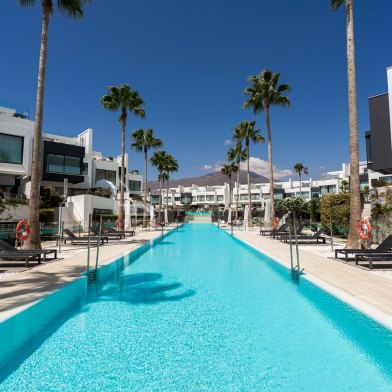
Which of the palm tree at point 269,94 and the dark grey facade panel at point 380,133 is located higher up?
the palm tree at point 269,94

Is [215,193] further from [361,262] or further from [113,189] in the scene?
[361,262]

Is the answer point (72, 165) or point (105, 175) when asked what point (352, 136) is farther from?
point (105, 175)

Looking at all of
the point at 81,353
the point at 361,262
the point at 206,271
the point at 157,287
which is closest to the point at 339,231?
the point at 361,262

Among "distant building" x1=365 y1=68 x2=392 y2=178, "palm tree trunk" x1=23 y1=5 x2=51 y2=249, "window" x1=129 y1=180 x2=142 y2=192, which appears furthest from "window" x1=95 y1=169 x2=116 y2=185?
"distant building" x1=365 y1=68 x2=392 y2=178

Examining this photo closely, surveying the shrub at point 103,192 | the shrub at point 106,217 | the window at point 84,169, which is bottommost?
the shrub at point 106,217

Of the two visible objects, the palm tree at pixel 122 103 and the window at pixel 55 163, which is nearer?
the palm tree at pixel 122 103

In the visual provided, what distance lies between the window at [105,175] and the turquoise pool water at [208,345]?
36547mm

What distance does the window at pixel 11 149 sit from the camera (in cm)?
2601

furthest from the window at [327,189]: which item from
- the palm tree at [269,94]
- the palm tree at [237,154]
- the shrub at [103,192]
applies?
the shrub at [103,192]

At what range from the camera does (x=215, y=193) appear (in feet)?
310

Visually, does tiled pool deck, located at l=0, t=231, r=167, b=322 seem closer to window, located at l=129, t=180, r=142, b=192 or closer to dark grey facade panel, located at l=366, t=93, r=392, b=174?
dark grey facade panel, located at l=366, t=93, r=392, b=174

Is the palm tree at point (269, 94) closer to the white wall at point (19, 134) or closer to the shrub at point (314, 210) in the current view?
the shrub at point (314, 210)

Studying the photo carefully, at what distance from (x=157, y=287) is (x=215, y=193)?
86.6 metres

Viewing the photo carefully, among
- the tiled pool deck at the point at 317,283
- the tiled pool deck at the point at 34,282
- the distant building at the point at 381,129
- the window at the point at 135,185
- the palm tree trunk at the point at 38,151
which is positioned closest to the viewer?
the tiled pool deck at the point at 317,283
